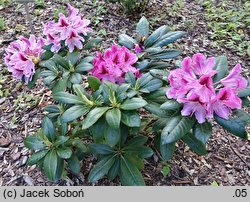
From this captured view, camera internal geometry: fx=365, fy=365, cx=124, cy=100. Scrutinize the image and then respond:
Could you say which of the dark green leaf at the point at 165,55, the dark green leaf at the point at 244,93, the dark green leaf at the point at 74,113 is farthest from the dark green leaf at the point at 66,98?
the dark green leaf at the point at 244,93

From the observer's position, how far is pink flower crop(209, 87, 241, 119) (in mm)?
1496

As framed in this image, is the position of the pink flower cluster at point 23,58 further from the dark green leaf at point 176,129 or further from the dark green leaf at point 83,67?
the dark green leaf at point 176,129

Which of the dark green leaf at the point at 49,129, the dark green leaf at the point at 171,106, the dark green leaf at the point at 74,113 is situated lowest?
the dark green leaf at the point at 49,129

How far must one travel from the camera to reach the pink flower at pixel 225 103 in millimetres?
1496

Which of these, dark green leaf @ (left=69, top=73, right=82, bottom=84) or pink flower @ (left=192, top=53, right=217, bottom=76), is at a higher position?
pink flower @ (left=192, top=53, right=217, bottom=76)

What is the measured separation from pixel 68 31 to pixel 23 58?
268mm

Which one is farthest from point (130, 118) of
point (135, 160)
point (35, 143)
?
point (35, 143)

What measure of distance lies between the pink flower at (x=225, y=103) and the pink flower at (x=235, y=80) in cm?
4

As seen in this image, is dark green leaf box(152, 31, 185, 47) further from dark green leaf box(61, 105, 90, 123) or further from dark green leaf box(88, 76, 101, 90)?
dark green leaf box(61, 105, 90, 123)

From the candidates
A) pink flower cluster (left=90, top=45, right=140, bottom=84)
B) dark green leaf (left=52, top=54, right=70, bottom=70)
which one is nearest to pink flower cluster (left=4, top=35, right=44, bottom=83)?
dark green leaf (left=52, top=54, right=70, bottom=70)

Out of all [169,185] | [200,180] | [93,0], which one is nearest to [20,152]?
[169,185]

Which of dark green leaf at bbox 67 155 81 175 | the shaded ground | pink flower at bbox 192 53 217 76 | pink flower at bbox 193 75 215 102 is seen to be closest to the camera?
pink flower at bbox 193 75 215 102

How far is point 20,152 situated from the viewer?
2.36 metres

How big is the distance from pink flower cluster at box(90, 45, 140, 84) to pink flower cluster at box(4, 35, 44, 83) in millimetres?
344
